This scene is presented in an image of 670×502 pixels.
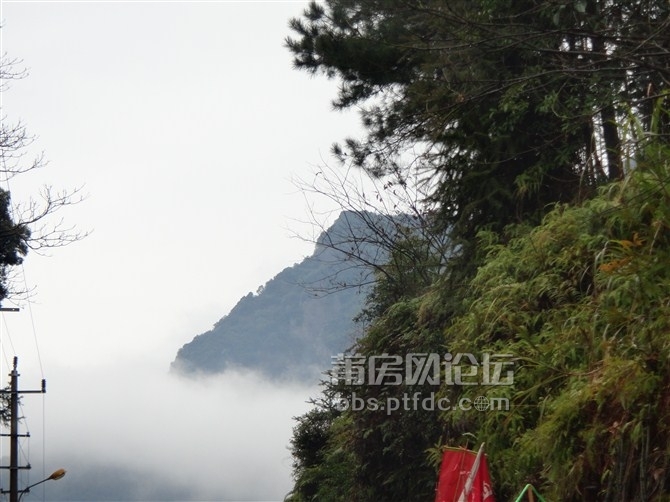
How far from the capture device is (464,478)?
25.5 ft

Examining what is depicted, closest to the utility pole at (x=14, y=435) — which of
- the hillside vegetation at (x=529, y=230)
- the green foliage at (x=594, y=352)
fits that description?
the hillside vegetation at (x=529, y=230)

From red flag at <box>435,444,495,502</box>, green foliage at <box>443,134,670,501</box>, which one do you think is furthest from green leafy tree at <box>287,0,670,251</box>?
red flag at <box>435,444,495,502</box>

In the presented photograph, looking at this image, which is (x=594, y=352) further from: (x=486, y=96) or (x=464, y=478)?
(x=486, y=96)

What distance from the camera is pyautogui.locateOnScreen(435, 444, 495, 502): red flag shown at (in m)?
7.40

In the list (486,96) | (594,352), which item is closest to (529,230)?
(486,96)

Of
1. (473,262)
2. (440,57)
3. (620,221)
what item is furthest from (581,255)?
(473,262)

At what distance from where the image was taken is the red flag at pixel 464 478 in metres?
7.40

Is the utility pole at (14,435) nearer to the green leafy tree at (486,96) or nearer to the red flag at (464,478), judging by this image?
the green leafy tree at (486,96)

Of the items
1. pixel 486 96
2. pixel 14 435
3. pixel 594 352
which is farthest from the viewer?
pixel 14 435

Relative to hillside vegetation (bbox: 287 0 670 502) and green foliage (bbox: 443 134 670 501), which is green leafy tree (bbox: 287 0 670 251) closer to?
hillside vegetation (bbox: 287 0 670 502)

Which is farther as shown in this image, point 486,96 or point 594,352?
point 486,96

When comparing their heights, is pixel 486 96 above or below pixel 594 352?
above

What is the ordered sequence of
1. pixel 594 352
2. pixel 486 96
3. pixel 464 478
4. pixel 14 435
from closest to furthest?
pixel 594 352 → pixel 464 478 → pixel 486 96 → pixel 14 435

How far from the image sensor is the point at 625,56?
812cm
